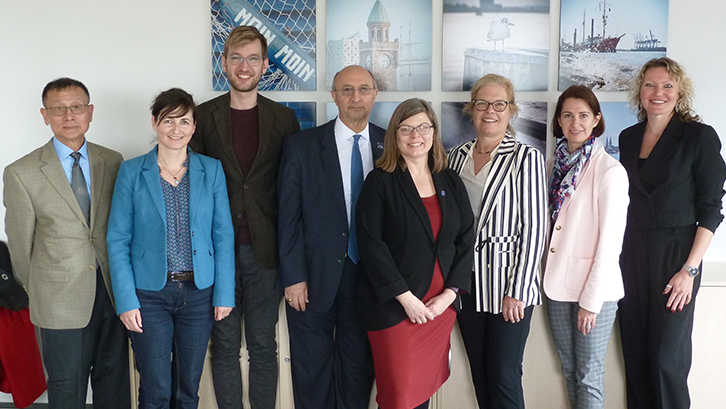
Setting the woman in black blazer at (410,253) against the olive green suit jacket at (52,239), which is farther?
the olive green suit jacket at (52,239)

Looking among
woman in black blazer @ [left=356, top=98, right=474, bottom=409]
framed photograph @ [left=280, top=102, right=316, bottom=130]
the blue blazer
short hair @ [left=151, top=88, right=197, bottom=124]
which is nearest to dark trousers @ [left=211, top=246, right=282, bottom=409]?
the blue blazer

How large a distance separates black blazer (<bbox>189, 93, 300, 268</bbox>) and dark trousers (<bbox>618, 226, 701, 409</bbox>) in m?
1.75

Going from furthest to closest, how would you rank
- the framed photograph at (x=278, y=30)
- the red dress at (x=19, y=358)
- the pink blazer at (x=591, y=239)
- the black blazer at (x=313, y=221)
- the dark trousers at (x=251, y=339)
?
the framed photograph at (x=278, y=30) → the red dress at (x=19, y=358) → the dark trousers at (x=251, y=339) → the black blazer at (x=313, y=221) → the pink blazer at (x=591, y=239)

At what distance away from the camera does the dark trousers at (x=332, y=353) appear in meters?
2.45

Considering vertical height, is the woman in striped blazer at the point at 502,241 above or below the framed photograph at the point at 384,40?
below

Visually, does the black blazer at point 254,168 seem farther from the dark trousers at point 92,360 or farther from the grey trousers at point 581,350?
the grey trousers at point 581,350

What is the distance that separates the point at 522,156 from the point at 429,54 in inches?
41.3

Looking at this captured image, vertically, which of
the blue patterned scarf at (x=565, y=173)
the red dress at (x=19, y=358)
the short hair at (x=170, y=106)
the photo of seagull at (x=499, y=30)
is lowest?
the red dress at (x=19, y=358)

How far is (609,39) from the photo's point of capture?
118 inches

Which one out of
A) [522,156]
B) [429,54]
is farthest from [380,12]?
[522,156]

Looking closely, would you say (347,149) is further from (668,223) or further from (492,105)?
(668,223)

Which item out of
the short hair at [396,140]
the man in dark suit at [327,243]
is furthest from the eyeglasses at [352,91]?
the short hair at [396,140]

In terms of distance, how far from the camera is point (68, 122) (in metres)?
2.36

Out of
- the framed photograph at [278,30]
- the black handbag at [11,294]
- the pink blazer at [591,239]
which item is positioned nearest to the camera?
the pink blazer at [591,239]
